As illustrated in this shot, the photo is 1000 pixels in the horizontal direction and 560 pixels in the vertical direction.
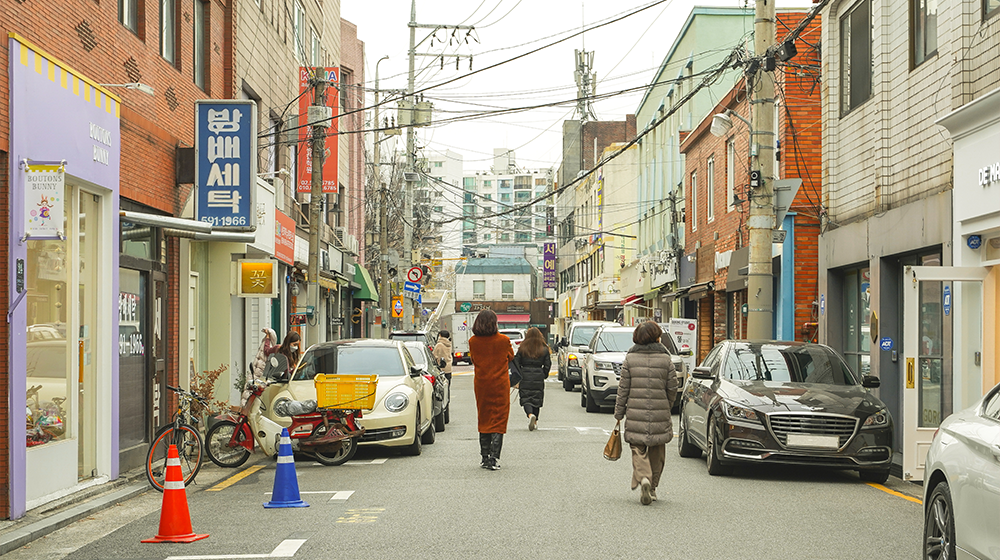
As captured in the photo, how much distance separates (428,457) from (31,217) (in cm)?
645

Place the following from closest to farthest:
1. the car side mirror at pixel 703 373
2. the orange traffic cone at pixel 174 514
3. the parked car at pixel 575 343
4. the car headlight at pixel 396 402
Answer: the orange traffic cone at pixel 174 514
the car side mirror at pixel 703 373
the car headlight at pixel 396 402
the parked car at pixel 575 343

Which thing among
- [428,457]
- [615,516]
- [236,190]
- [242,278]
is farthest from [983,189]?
[242,278]

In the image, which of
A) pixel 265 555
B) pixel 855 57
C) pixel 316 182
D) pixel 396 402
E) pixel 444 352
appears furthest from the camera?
pixel 444 352

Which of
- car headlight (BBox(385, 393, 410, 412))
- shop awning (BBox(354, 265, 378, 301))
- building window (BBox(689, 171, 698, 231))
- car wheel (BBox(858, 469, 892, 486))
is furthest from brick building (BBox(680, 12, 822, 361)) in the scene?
shop awning (BBox(354, 265, 378, 301))

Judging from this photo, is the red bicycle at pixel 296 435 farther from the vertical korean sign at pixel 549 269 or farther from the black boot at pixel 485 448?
the vertical korean sign at pixel 549 269

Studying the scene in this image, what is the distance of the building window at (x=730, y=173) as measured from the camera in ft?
92.8

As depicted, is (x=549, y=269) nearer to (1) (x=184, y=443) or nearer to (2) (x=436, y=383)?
(2) (x=436, y=383)

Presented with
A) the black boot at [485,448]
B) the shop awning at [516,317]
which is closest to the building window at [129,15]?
the black boot at [485,448]

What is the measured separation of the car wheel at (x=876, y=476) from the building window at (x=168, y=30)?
10336mm

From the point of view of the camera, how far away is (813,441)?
449 inches

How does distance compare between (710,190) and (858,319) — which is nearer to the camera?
(858,319)

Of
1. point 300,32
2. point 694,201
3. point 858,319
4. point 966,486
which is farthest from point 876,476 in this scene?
point 694,201

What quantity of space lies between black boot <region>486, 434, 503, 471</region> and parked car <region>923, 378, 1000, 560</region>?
6.49m

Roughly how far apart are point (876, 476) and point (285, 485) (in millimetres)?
6302
